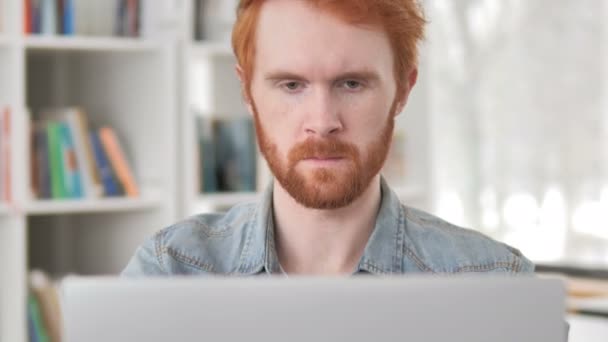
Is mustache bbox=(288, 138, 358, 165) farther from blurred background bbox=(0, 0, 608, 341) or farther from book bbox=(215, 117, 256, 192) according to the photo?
book bbox=(215, 117, 256, 192)

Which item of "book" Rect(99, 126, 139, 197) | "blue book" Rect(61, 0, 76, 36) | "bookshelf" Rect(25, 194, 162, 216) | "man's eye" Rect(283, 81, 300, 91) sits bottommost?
"bookshelf" Rect(25, 194, 162, 216)

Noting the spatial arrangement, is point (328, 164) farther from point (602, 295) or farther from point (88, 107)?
point (88, 107)

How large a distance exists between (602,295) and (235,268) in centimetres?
109

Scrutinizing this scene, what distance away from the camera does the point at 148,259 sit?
1.72 m

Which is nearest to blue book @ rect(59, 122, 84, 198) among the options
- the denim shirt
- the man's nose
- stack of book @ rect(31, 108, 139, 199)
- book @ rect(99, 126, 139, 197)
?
stack of book @ rect(31, 108, 139, 199)

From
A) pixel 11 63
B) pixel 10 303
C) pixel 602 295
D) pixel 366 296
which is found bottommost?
pixel 10 303

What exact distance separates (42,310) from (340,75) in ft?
5.61

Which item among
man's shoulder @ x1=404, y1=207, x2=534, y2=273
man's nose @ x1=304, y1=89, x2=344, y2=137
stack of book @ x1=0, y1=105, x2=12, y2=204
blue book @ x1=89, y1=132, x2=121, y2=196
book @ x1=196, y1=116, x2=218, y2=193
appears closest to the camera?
man's nose @ x1=304, y1=89, x2=344, y2=137

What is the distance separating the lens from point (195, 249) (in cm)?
173

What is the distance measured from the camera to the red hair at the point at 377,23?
168 centimetres

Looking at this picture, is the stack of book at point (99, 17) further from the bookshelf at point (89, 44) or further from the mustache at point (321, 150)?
the mustache at point (321, 150)

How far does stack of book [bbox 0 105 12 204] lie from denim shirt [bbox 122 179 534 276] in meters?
1.30

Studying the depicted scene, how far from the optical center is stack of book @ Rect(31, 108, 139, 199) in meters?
3.08

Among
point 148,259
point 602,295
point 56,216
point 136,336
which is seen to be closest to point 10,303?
point 56,216
